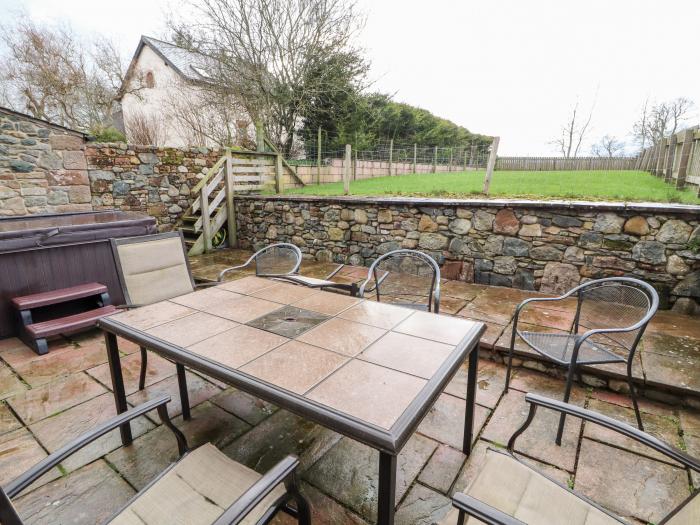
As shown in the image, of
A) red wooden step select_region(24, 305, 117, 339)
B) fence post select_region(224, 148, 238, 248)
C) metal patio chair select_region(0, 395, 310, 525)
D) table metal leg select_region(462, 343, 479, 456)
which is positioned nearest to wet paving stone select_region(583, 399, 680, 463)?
table metal leg select_region(462, 343, 479, 456)

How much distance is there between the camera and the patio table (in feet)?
3.13

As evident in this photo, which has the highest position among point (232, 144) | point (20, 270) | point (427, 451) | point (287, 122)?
point (287, 122)

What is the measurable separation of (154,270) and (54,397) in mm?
904

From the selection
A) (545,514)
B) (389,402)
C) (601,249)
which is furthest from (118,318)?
(601,249)

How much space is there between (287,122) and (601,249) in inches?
340

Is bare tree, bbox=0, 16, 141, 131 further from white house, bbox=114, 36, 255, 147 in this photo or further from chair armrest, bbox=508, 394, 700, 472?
chair armrest, bbox=508, 394, 700, 472

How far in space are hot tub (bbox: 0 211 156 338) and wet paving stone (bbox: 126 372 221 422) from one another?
4.89ft

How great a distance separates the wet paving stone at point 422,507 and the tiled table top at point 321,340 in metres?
0.63

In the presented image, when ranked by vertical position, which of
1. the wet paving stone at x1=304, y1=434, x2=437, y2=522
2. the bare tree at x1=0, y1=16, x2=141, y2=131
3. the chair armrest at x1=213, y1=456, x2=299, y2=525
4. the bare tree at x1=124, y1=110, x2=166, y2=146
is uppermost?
the bare tree at x1=0, y1=16, x2=141, y2=131

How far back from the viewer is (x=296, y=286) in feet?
7.07

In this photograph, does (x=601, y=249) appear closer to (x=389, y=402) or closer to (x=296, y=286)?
(x=296, y=286)

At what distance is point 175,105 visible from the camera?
1002 centimetres

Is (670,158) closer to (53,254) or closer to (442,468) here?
(442,468)

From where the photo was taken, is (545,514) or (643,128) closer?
(545,514)
